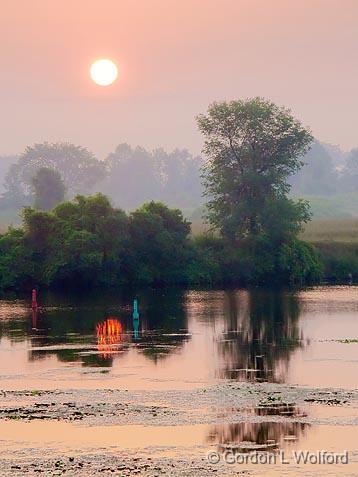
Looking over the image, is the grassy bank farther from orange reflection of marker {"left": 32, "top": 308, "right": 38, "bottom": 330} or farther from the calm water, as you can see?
orange reflection of marker {"left": 32, "top": 308, "right": 38, "bottom": 330}

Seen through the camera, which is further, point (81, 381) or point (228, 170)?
point (228, 170)

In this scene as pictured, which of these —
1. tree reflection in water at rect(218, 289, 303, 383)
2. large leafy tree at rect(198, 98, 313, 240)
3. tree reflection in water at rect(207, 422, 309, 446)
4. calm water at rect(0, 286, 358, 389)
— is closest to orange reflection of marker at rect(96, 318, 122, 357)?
calm water at rect(0, 286, 358, 389)

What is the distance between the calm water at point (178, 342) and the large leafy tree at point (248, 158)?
30072 millimetres

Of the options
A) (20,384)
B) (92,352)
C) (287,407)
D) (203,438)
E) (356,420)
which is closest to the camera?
(203,438)

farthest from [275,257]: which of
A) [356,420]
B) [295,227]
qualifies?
[356,420]

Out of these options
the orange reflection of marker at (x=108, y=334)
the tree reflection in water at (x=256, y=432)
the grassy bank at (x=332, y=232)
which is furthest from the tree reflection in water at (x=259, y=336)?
the grassy bank at (x=332, y=232)

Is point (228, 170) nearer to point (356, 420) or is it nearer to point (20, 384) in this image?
Result: point (20, 384)

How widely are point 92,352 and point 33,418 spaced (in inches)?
767

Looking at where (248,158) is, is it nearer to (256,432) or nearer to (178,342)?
(178,342)

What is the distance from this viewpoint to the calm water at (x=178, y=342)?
4931cm

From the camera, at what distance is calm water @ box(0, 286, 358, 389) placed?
4931 cm

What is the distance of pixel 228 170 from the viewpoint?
130 m

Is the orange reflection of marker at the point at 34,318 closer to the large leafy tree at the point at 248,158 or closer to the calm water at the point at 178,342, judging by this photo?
the calm water at the point at 178,342

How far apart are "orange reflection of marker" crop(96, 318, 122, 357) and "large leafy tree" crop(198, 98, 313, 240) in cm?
5183
